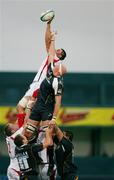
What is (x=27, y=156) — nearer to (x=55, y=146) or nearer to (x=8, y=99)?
(x=55, y=146)

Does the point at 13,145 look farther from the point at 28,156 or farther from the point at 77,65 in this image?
the point at 77,65

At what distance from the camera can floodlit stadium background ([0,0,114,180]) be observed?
13.6 m

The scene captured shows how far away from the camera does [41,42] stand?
13.6m

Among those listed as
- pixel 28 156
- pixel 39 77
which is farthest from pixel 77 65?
pixel 28 156

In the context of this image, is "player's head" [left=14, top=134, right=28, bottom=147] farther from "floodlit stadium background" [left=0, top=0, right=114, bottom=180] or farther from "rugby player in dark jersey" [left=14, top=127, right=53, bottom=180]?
"floodlit stadium background" [left=0, top=0, right=114, bottom=180]

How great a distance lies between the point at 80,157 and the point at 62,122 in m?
0.79

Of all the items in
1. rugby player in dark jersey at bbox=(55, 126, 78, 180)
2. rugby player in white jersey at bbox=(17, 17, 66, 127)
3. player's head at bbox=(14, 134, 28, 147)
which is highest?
rugby player in white jersey at bbox=(17, 17, 66, 127)

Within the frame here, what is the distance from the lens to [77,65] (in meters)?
13.7

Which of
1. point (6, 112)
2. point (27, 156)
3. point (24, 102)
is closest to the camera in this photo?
point (27, 156)

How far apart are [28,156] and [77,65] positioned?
4355 millimetres

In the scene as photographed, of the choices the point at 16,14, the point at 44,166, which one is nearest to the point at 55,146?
the point at 44,166

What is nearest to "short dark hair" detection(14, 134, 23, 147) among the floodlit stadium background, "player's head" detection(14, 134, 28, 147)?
"player's head" detection(14, 134, 28, 147)

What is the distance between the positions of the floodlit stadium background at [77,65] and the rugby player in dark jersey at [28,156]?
3.68 m

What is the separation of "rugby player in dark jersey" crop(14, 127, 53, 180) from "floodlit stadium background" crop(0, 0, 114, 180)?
12.1 feet
